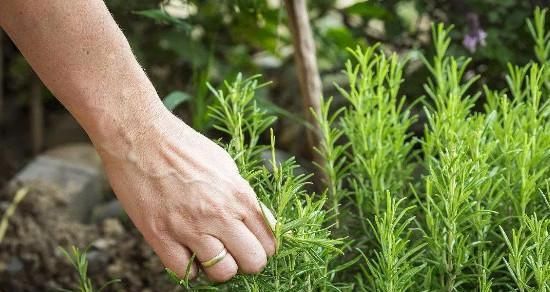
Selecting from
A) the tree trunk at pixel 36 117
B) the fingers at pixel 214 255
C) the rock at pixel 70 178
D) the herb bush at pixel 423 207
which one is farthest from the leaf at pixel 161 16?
the tree trunk at pixel 36 117

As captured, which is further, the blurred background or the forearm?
the blurred background

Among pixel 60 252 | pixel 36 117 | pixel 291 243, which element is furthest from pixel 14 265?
pixel 291 243

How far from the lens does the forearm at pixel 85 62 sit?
3.97ft

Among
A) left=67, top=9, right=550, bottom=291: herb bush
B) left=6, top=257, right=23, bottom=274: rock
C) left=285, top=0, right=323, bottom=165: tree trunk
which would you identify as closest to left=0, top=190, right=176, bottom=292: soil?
left=6, top=257, right=23, bottom=274: rock

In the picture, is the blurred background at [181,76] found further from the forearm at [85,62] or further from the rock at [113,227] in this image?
the forearm at [85,62]

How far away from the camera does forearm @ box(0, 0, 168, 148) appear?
1.21m

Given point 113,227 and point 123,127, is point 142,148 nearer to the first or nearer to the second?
point 123,127

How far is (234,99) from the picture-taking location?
4.65ft

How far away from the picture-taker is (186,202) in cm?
119

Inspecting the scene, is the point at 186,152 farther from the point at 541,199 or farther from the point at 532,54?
the point at 532,54

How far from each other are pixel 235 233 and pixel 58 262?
1206 mm

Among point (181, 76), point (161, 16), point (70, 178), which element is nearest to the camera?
point (161, 16)

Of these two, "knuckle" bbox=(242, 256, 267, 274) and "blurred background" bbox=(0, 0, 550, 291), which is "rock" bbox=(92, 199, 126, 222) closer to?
"blurred background" bbox=(0, 0, 550, 291)

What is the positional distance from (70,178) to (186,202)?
5.25 feet
